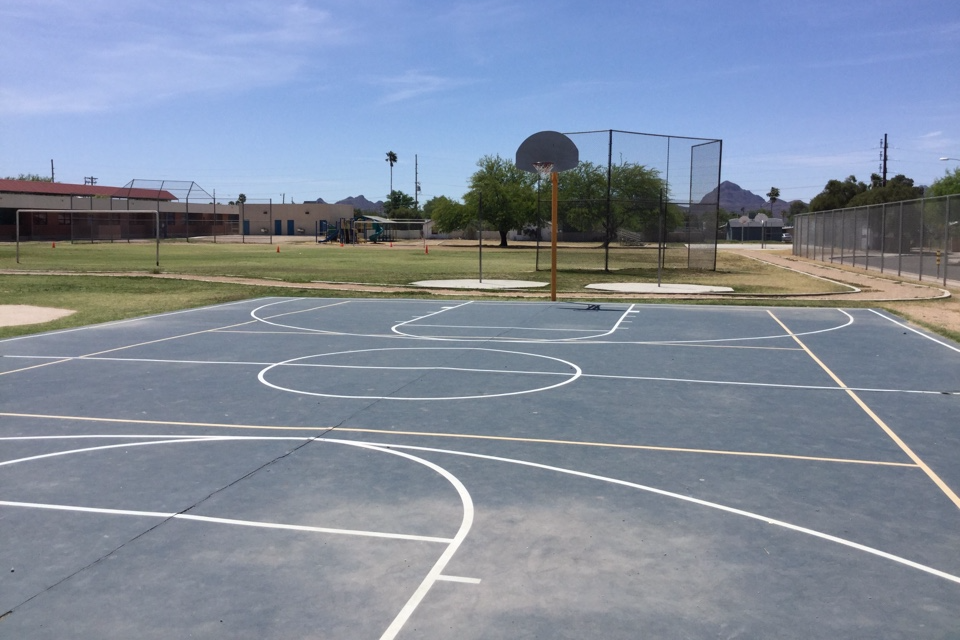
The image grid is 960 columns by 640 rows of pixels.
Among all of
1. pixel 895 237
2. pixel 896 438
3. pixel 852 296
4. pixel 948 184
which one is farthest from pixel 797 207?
pixel 896 438

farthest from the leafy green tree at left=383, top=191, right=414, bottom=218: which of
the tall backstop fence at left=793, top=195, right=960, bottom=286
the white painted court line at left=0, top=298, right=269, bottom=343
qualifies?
the white painted court line at left=0, top=298, right=269, bottom=343

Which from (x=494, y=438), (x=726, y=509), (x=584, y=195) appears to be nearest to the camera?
(x=726, y=509)

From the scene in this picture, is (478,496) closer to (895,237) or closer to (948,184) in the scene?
(895,237)

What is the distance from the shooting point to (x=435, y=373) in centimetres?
1105

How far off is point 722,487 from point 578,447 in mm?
1508

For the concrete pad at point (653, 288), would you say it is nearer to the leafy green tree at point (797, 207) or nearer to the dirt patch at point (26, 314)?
the dirt patch at point (26, 314)

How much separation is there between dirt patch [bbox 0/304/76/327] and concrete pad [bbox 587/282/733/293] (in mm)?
14705

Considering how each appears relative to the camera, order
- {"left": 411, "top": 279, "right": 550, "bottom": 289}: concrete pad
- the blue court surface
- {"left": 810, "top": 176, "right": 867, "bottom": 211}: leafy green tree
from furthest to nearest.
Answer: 1. {"left": 810, "top": 176, "right": 867, "bottom": 211}: leafy green tree
2. {"left": 411, "top": 279, "right": 550, "bottom": 289}: concrete pad
3. the blue court surface

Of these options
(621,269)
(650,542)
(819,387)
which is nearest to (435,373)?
(819,387)

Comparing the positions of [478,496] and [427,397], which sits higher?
[427,397]

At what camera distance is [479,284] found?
25.8 metres

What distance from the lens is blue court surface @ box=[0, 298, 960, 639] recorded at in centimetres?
435

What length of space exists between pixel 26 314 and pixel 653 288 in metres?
17.1

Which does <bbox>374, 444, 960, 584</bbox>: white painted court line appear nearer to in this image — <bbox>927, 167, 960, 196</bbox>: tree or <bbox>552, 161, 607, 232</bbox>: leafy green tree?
<bbox>552, 161, 607, 232</bbox>: leafy green tree
